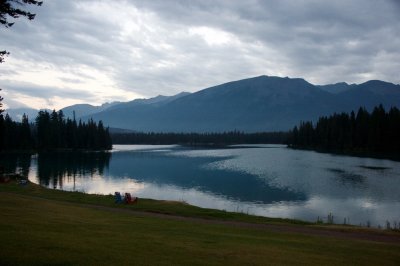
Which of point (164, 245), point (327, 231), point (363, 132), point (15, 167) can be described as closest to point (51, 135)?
point (15, 167)

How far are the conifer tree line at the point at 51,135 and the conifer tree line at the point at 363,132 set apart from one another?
362ft

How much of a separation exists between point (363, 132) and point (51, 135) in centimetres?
13122

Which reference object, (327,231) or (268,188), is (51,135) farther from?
(327,231)

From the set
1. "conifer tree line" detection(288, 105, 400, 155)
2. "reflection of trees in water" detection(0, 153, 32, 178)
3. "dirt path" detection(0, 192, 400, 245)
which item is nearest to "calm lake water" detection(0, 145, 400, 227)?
A: "reflection of trees in water" detection(0, 153, 32, 178)

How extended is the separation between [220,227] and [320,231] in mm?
7764

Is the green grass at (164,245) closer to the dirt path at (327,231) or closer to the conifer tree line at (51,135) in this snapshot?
the dirt path at (327,231)

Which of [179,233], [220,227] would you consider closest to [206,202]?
[220,227]

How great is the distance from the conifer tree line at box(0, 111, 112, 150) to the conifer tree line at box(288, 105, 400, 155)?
11036cm

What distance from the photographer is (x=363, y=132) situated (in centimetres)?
14388

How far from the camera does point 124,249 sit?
1645cm

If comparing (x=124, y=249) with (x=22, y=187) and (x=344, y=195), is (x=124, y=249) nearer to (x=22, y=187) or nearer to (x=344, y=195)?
(x=22, y=187)

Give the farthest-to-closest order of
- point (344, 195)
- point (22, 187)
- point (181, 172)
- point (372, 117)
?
point (372, 117)
point (181, 172)
point (344, 195)
point (22, 187)

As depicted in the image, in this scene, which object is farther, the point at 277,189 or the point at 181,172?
the point at 181,172

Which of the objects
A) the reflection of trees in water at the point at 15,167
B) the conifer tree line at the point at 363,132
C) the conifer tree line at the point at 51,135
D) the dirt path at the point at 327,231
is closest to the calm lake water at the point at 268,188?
the reflection of trees in water at the point at 15,167
